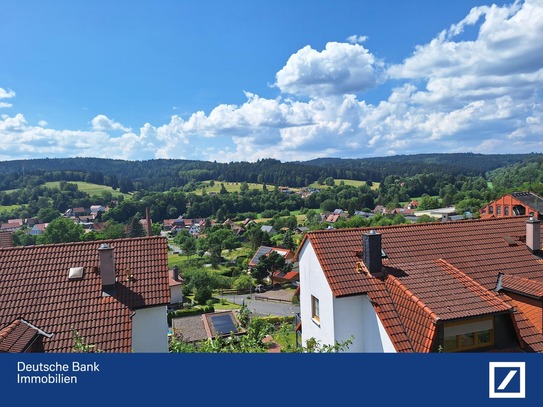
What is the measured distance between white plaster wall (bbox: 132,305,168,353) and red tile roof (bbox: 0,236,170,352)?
31cm

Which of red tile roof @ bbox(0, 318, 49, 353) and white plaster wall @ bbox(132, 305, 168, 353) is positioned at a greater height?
red tile roof @ bbox(0, 318, 49, 353)

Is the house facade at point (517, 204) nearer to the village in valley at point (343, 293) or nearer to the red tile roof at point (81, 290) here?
the village in valley at point (343, 293)

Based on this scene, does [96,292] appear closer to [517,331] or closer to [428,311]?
[428,311]

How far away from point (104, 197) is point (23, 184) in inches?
1827

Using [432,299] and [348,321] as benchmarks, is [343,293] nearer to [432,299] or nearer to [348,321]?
[348,321]

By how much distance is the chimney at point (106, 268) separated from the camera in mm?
12211

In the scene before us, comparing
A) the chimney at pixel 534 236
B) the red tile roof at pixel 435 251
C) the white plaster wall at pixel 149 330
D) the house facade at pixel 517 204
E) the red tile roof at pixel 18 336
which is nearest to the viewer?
the red tile roof at pixel 18 336

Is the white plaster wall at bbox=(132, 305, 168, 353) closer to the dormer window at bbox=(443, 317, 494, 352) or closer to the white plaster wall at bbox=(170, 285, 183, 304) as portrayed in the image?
the dormer window at bbox=(443, 317, 494, 352)

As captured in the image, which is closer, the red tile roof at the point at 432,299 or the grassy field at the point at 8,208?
the red tile roof at the point at 432,299

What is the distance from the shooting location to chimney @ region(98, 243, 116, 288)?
40.1ft

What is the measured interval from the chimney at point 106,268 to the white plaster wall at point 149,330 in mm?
1358

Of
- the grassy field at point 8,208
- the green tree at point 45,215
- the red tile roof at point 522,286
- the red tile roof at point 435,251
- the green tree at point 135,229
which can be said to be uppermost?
the red tile roof at point 435,251

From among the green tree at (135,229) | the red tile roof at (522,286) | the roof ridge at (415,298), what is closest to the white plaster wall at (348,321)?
the roof ridge at (415,298)

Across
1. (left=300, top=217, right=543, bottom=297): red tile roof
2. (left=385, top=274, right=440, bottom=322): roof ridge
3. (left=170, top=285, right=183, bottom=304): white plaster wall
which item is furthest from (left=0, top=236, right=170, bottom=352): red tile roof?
(left=170, top=285, right=183, bottom=304): white plaster wall
